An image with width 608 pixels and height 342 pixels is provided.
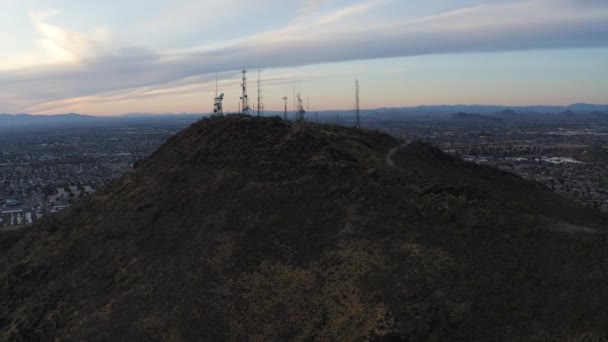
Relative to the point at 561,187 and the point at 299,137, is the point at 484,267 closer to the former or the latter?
the point at 299,137

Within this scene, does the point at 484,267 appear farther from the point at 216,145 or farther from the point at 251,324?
the point at 216,145

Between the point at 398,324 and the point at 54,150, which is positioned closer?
the point at 398,324

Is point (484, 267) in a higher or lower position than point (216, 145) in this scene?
lower

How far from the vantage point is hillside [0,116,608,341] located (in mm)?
15031

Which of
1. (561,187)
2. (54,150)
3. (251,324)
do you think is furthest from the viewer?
(54,150)

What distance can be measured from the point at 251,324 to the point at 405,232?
22.7 feet

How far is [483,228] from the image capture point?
62.5 ft

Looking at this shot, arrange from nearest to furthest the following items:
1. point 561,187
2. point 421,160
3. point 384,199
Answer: point 384,199 < point 421,160 < point 561,187

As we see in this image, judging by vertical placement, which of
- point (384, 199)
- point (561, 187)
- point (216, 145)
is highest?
point (216, 145)

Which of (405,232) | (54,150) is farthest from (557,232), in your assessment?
(54,150)

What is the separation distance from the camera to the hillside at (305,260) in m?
15.0

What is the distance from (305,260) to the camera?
18875mm

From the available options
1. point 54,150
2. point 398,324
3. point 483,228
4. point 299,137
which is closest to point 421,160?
point 299,137

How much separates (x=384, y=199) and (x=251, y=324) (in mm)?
8647
